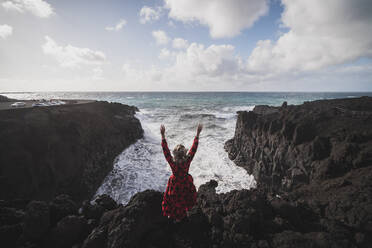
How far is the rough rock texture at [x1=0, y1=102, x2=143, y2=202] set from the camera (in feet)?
31.0

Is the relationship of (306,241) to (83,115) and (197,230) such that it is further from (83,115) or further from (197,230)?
(83,115)

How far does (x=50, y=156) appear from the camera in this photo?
1118cm

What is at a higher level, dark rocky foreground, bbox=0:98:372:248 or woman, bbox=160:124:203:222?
woman, bbox=160:124:203:222

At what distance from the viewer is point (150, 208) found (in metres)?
4.02

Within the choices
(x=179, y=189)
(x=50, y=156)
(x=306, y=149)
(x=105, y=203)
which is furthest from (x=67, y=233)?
(x=306, y=149)

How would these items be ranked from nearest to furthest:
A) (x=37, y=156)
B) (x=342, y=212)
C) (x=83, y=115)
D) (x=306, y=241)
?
1. (x=306, y=241)
2. (x=342, y=212)
3. (x=37, y=156)
4. (x=83, y=115)

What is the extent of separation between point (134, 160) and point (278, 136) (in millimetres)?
12343

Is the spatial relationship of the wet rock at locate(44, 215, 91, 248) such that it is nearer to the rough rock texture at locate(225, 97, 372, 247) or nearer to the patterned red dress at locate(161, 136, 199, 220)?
the patterned red dress at locate(161, 136, 199, 220)

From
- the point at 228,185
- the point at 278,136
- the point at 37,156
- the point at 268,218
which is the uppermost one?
the point at 278,136

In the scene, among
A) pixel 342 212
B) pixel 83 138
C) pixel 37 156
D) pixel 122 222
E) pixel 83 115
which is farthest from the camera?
pixel 83 115

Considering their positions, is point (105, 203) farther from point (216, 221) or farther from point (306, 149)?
point (306, 149)

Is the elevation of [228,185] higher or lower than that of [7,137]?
lower

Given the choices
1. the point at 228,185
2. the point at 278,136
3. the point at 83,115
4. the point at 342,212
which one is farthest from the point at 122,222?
the point at 83,115

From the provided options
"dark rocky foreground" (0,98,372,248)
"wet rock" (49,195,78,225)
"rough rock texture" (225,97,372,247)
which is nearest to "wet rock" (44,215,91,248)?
"dark rocky foreground" (0,98,372,248)
